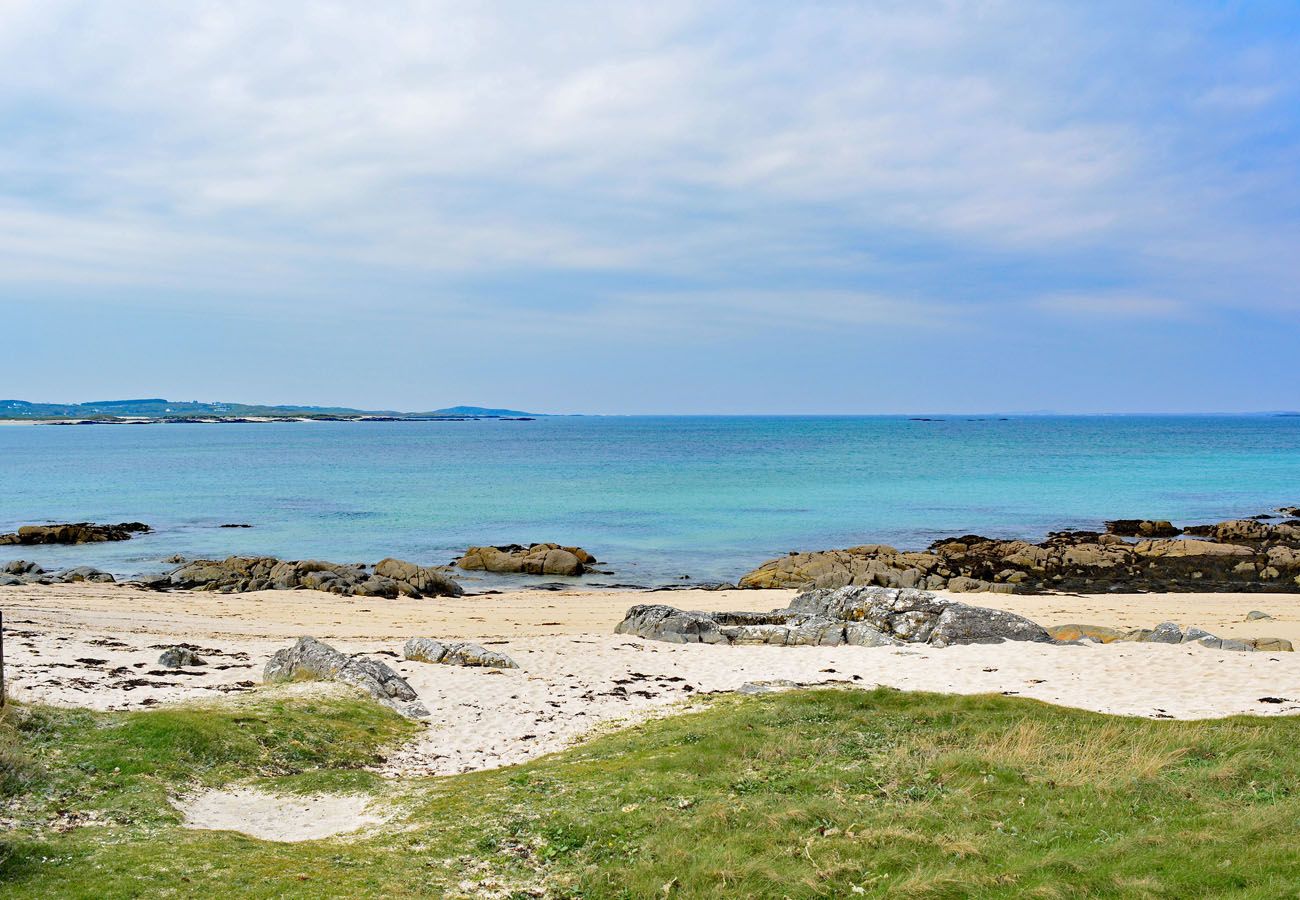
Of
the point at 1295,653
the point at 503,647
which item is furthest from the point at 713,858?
the point at 1295,653

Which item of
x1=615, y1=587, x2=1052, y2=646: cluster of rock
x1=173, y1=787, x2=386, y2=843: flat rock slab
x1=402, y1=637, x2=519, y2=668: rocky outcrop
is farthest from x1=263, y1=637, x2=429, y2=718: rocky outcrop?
x1=615, y1=587, x2=1052, y2=646: cluster of rock

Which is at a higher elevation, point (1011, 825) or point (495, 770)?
point (1011, 825)

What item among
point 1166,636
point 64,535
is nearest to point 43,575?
point 64,535

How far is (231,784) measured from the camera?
12273 mm

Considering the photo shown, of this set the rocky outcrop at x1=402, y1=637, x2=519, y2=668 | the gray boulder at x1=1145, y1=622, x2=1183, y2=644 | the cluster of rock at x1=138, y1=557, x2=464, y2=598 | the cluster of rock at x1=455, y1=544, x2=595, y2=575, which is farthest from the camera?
the cluster of rock at x1=455, y1=544, x2=595, y2=575

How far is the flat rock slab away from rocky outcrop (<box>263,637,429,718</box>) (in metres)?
4.90

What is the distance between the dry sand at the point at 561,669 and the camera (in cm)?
1636

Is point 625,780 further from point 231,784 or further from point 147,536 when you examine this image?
point 147,536

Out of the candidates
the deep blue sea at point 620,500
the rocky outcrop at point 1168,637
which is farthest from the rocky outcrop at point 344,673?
the deep blue sea at point 620,500

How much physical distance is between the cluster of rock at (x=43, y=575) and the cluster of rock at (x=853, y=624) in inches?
1143

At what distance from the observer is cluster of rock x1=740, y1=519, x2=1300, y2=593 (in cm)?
4006

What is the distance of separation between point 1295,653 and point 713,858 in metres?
19.4

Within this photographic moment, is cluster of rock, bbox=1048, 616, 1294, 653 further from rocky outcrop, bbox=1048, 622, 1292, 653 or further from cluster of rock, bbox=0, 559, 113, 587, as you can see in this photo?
cluster of rock, bbox=0, 559, 113, 587

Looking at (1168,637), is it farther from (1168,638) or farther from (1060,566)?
(1060,566)
